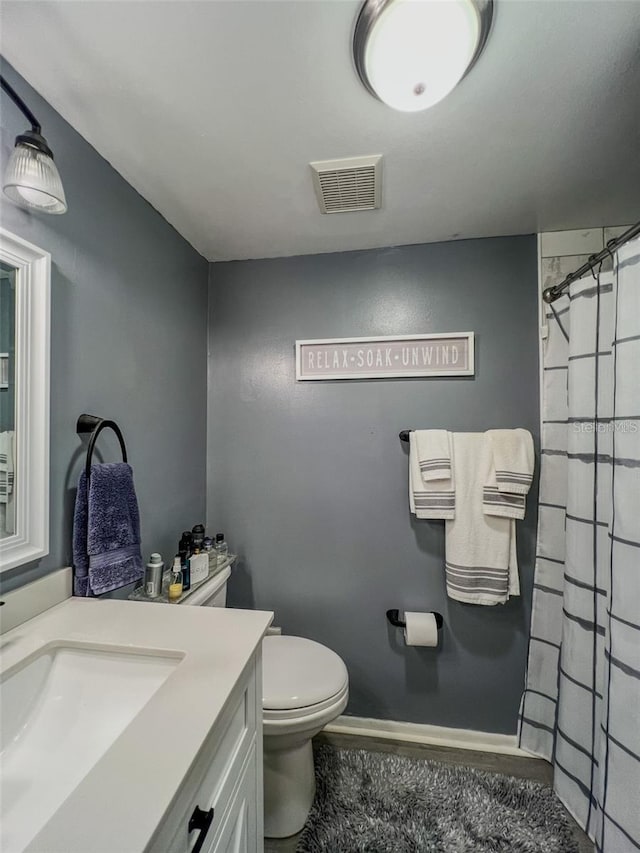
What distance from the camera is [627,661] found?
3.24ft

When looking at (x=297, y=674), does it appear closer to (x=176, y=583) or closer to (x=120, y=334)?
(x=176, y=583)

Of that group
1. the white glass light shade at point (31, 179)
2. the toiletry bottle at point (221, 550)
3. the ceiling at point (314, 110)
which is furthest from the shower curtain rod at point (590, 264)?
the toiletry bottle at point (221, 550)

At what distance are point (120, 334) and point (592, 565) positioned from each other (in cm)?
178

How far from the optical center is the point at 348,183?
1275 millimetres

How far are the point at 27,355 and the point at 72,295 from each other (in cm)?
24

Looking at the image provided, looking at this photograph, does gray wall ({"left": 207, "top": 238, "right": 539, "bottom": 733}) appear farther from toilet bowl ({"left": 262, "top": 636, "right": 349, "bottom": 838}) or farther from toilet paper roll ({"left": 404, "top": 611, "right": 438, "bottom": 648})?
toilet bowl ({"left": 262, "top": 636, "right": 349, "bottom": 838})

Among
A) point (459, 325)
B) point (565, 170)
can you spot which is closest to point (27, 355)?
point (459, 325)

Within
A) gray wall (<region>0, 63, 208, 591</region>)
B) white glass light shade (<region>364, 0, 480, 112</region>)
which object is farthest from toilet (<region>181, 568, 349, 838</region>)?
white glass light shade (<region>364, 0, 480, 112</region>)

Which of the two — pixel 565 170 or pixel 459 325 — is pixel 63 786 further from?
pixel 565 170

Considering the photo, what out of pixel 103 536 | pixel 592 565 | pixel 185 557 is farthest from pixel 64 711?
pixel 592 565

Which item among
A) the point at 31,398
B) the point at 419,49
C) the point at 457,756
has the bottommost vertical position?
the point at 457,756

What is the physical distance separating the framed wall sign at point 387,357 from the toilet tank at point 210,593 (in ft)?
3.11

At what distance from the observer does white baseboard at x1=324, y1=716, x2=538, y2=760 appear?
1.59 m

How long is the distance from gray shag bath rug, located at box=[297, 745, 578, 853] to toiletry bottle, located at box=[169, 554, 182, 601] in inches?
35.5
